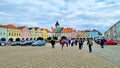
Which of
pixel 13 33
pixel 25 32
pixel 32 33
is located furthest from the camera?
pixel 32 33

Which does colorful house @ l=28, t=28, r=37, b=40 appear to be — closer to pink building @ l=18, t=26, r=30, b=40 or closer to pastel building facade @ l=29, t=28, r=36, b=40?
pastel building facade @ l=29, t=28, r=36, b=40

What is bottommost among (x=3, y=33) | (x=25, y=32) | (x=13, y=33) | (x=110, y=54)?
(x=110, y=54)

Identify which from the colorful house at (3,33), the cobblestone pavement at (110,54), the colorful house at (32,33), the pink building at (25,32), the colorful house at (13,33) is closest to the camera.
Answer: the cobblestone pavement at (110,54)

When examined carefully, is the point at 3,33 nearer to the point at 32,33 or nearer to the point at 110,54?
the point at 32,33

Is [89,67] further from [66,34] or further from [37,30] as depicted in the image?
[66,34]

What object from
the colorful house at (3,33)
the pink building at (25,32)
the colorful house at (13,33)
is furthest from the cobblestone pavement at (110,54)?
the pink building at (25,32)

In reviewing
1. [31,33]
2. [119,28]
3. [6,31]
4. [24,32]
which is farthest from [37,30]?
[119,28]

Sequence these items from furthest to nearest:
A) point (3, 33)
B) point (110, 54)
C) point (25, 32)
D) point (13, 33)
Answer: point (25, 32) → point (13, 33) → point (3, 33) → point (110, 54)

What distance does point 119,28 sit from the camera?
116m

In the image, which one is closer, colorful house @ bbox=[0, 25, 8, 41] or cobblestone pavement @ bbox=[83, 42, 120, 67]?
cobblestone pavement @ bbox=[83, 42, 120, 67]

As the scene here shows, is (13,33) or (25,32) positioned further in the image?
(25,32)

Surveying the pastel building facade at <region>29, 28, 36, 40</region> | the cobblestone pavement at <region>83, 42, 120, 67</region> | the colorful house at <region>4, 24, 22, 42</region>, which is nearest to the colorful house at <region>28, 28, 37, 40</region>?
the pastel building facade at <region>29, 28, 36, 40</region>

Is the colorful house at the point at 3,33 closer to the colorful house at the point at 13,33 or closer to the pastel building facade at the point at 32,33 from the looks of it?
the colorful house at the point at 13,33

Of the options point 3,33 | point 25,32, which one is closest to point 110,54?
point 3,33
